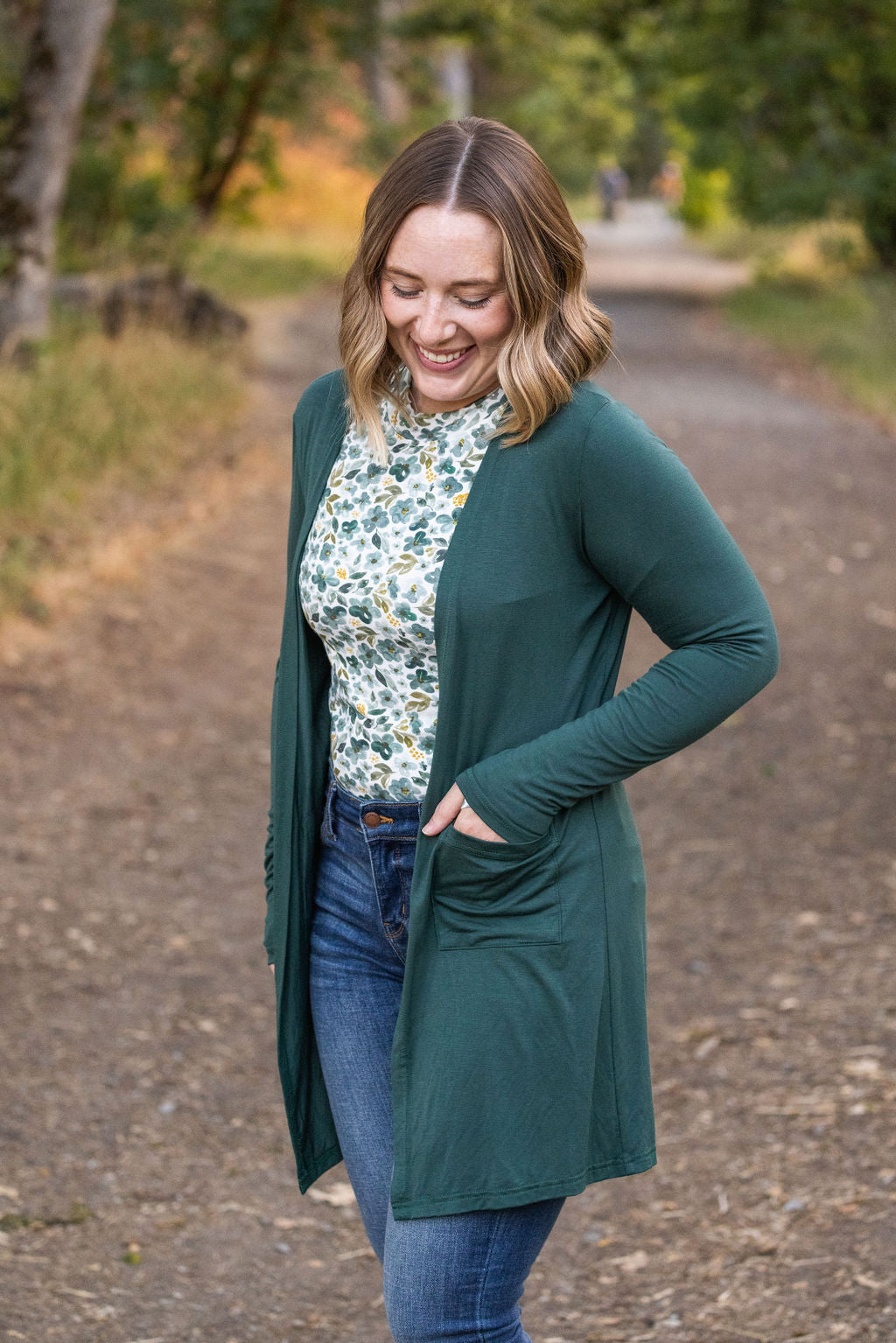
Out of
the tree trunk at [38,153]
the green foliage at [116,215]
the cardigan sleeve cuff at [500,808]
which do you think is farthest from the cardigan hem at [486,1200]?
the green foliage at [116,215]

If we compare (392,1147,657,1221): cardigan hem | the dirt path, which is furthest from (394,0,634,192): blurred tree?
(392,1147,657,1221): cardigan hem

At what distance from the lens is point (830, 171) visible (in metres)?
19.3

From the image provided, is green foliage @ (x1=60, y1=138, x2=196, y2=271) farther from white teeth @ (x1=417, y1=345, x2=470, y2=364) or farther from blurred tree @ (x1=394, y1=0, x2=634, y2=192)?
white teeth @ (x1=417, y1=345, x2=470, y2=364)

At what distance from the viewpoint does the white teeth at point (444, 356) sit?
1965 mm

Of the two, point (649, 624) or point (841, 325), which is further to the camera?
point (841, 325)

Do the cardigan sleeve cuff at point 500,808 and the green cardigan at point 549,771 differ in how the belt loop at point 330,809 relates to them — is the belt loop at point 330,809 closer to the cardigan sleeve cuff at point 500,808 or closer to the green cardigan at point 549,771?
the green cardigan at point 549,771

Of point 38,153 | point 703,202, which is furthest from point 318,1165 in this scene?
point 703,202

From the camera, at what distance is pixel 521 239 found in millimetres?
1873

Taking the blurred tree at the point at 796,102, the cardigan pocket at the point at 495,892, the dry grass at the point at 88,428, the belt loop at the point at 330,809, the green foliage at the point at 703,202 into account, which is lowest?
the cardigan pocket at the point at 495,892

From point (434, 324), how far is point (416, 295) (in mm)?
81

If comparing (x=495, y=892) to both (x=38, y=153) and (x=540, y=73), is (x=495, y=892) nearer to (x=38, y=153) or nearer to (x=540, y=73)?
(x=38, y=153)

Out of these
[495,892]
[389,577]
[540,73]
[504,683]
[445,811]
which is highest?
[540,73]

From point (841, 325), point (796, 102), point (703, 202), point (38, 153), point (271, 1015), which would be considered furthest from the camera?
point (703, 202)

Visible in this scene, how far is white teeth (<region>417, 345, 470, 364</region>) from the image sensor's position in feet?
6.45
